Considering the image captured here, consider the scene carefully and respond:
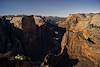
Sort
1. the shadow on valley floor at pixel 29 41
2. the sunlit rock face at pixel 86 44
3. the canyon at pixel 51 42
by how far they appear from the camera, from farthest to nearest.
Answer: the shadow on valley floor at pixel 29 41
the canyon at pixel 51 42
the sunlit rock face at pixel 86 44

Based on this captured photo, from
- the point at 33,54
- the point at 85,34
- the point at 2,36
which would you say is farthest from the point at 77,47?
the point at 2,36

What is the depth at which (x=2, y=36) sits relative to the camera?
42.5m

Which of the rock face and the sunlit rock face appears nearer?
the sunlit rock face

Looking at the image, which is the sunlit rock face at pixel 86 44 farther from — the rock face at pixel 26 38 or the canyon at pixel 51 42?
the rock face at pixel 26 38

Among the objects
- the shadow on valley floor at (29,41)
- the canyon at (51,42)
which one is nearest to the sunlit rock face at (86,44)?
the canyon at (51,42)

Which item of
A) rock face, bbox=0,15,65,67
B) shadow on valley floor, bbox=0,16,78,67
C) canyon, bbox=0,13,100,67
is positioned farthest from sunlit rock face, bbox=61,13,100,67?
rock face, bbox=0,15,65,67

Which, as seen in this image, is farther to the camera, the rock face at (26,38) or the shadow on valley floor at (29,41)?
the rock face at (26,38)

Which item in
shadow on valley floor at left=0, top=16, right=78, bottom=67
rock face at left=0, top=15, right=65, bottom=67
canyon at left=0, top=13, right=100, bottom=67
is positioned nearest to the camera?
canyon at left=0, top=13, right=100, bottom=67

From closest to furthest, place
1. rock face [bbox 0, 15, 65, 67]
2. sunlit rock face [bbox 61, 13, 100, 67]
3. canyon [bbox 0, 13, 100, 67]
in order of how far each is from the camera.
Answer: sunlit rock face [bbox 61, 13, 100, 67] → canyon [bbox 0, 13, 100, 67] → rock face [bbox 0, 15, 65, 67]

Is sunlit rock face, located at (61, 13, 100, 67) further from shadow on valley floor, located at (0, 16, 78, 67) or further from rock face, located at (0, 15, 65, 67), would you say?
rock face, located at (0, 15, 65, 67)

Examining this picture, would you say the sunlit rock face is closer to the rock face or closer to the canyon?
the canyon

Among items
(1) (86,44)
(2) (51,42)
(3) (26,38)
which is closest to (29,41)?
(3) (26,38)

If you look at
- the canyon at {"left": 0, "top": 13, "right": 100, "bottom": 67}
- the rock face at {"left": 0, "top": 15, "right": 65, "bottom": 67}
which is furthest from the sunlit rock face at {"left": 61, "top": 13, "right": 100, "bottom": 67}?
the rock face at {"left": 0, "top": 15, "right": 65, "bottom": 67}

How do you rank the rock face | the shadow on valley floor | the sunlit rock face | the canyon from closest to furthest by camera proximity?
the sunlit rock face, the canyon, the shadow on valley floor, the rock face
